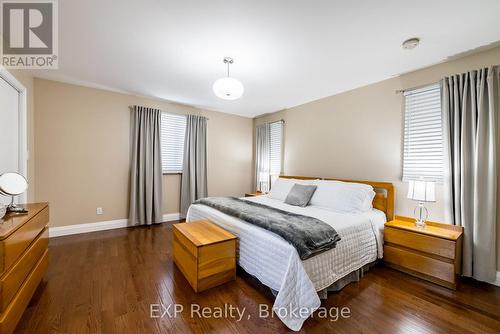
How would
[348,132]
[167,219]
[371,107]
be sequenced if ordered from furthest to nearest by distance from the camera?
[167,219] < [348,132] < [371,107]

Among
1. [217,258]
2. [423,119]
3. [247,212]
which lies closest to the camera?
[217,258]

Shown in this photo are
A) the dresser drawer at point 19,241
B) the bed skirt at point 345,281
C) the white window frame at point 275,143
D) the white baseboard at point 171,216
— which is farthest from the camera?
the white window frame at point 275,143

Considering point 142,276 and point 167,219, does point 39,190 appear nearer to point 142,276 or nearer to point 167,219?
point 167,219

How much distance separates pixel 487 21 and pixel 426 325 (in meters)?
2.54

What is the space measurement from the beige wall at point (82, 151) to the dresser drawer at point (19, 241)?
1646 mm

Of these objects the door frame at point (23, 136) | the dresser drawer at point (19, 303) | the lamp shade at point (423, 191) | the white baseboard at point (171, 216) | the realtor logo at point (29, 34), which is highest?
the realtor logo at point (29, 34)

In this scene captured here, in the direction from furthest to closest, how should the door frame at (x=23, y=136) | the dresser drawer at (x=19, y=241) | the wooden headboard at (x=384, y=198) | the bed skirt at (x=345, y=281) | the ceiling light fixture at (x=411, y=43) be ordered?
the wooden headboard at (x=384, y=198)
the door frame at (x=23, y=136)
the ceiling light fixture at (x=411, y=43)
the bed skirt at (x=345, y=281)
the dresser drawer at (x=19, y=241)

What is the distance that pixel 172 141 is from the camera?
438 centimetres

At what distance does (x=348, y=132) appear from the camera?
11.2 feet

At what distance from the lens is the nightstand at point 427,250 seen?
2062 millimetres

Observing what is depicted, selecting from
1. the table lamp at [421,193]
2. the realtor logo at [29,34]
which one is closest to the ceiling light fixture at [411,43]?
the table lamp at [421,193]

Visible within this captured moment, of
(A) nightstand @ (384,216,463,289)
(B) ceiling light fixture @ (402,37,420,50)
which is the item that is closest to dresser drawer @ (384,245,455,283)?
(A) nightstand @ (384,216,463,289)

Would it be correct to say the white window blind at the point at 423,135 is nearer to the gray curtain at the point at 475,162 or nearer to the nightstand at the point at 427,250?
the gray curtain at the point at 475,162

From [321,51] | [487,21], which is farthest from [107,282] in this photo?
[487,21]
